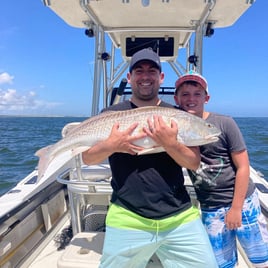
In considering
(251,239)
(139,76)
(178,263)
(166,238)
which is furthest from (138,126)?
(251,239)

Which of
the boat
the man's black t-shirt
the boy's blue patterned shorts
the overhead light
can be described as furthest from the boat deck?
the overhead light

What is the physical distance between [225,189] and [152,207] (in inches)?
23.2

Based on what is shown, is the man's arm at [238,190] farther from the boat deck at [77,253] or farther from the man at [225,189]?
the boat deck at [77,253]

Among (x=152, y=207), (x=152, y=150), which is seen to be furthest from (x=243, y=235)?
(x=152, y=150)

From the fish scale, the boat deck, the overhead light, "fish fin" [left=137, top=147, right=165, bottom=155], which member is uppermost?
the overhead light

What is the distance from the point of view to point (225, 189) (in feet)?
7.04

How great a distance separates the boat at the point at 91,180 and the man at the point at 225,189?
559 mm

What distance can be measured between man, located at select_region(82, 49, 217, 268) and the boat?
488 millimetres

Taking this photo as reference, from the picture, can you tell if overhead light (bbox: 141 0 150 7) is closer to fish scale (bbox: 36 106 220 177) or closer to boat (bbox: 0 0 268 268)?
boat (bbox: 0 0 268 268)

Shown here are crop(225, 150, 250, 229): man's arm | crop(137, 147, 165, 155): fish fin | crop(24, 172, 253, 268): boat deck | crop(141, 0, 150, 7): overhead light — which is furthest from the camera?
crop(141, 0, 150, 7): overhead light

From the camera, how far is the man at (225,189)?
6.82ft

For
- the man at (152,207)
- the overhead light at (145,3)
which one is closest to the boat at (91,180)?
the overhead light at (145,3)

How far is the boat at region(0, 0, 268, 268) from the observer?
9.17 feet

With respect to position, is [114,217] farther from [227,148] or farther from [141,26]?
[141,26]
